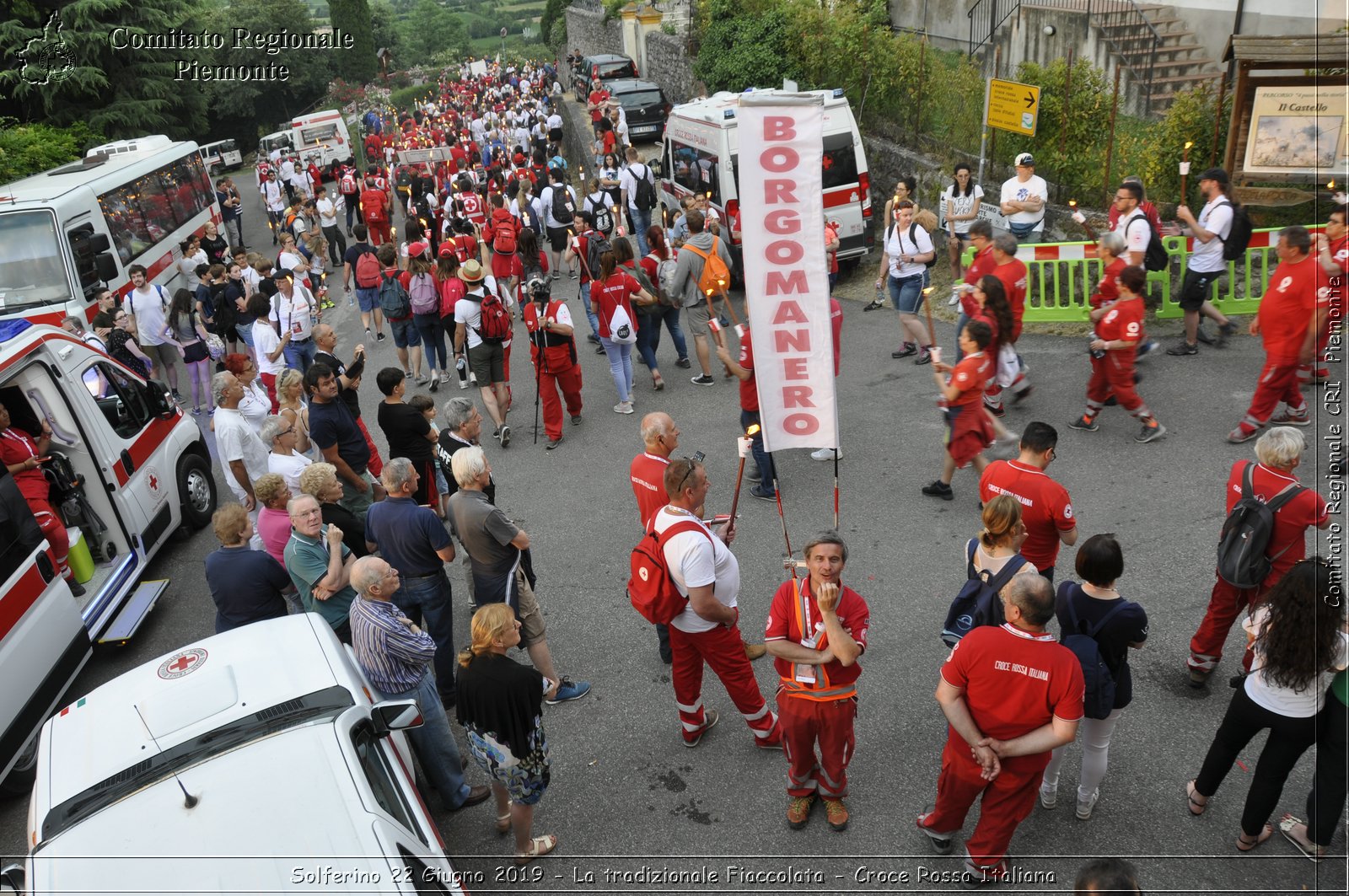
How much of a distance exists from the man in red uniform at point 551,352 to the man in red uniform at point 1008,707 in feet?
20.2

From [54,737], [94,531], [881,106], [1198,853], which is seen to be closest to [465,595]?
[94,531]

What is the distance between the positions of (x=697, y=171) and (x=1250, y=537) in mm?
10903

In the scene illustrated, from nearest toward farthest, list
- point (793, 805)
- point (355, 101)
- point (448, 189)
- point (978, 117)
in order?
1. point (793, 805)
2. point (978, 117)
3. point (448, 189)
4. point (355, 101)

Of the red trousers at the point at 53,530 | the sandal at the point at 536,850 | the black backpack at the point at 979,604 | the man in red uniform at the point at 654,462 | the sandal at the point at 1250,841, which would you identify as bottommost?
the sandal at the point at 536,850

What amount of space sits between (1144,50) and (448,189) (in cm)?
1296

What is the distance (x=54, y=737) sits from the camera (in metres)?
3.95

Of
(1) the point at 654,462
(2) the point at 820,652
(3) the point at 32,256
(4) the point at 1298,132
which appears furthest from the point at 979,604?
(3) the point at 32,256

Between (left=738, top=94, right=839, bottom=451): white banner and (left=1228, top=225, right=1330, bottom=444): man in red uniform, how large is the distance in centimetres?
396

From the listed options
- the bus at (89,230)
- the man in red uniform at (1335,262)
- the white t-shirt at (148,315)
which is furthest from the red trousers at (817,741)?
the bus at (89,230)

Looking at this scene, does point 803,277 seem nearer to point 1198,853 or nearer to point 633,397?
point 1198,853

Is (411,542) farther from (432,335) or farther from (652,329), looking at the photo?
(432,335)

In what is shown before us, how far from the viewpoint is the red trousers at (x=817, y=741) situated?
Result: 13.9 feet

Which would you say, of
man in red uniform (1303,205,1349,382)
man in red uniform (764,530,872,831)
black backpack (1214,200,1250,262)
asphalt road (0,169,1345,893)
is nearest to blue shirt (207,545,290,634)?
asphalt road (0,169,1345,893)

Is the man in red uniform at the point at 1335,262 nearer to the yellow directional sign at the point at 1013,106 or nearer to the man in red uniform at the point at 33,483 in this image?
the yellow directional sign at the point at 1013,106
